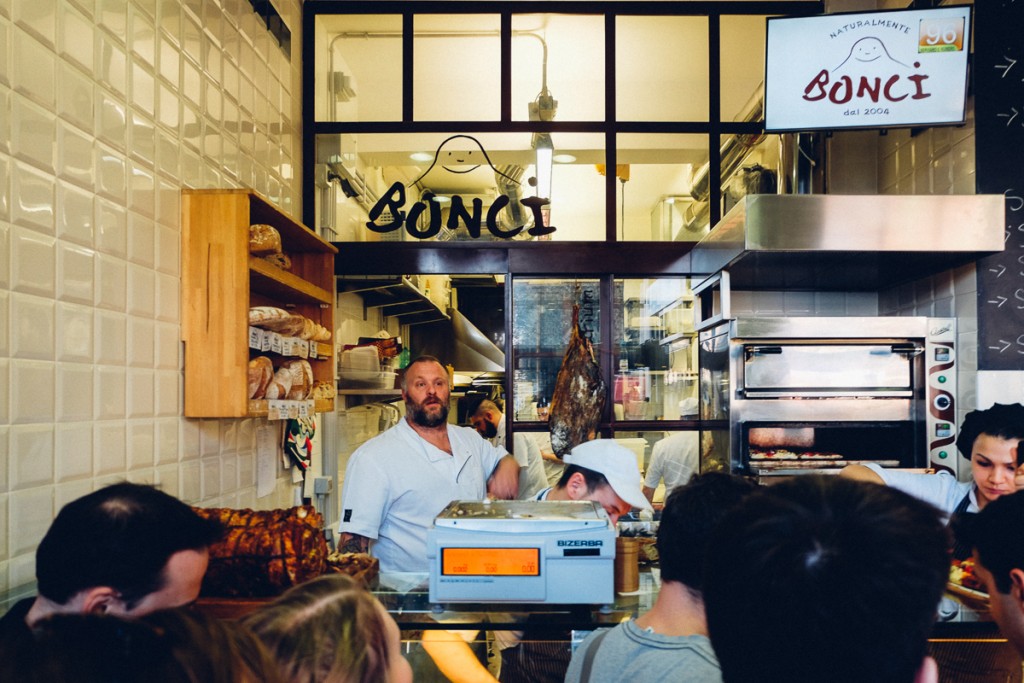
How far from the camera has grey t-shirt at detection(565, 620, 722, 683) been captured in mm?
1381

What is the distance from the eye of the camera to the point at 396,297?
5.32 metres

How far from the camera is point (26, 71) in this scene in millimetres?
1798

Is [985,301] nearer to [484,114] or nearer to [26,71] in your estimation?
[484,114]

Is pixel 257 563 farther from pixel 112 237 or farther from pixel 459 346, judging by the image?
pixel 459 346

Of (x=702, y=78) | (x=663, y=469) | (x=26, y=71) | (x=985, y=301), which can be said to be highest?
(x=702, y=78)

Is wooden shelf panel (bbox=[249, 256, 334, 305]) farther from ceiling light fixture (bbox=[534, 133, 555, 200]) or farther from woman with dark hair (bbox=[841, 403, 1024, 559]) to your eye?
woman with dark hair (bbox=[841, 403, 1024, 559])

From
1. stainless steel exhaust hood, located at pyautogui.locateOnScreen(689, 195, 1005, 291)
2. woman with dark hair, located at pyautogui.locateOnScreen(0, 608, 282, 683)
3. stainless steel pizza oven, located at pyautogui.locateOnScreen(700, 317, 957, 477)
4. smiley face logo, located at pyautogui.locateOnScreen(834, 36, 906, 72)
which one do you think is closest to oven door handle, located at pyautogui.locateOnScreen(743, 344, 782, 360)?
stainless steel pizza oven, located at pyautogui.locateOnScreen(700, 317, 957, 477)

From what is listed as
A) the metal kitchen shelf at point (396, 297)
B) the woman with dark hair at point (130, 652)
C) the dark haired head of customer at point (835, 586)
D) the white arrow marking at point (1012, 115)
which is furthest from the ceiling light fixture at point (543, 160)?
the woman with dark hair at point (130, 652)

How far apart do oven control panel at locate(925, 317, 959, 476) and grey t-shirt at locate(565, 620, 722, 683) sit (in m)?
2.64

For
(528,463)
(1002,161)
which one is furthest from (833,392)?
(528,463)

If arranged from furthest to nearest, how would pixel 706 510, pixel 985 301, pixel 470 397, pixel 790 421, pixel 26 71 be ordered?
pixel 470 397, pixel 790 421, pixel 985 301, pixel 26 71, pixel 706 510

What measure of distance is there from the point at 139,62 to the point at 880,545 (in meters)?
2.45

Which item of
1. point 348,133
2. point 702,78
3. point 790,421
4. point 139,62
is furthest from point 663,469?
point 139,62

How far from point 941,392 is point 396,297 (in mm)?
3407
